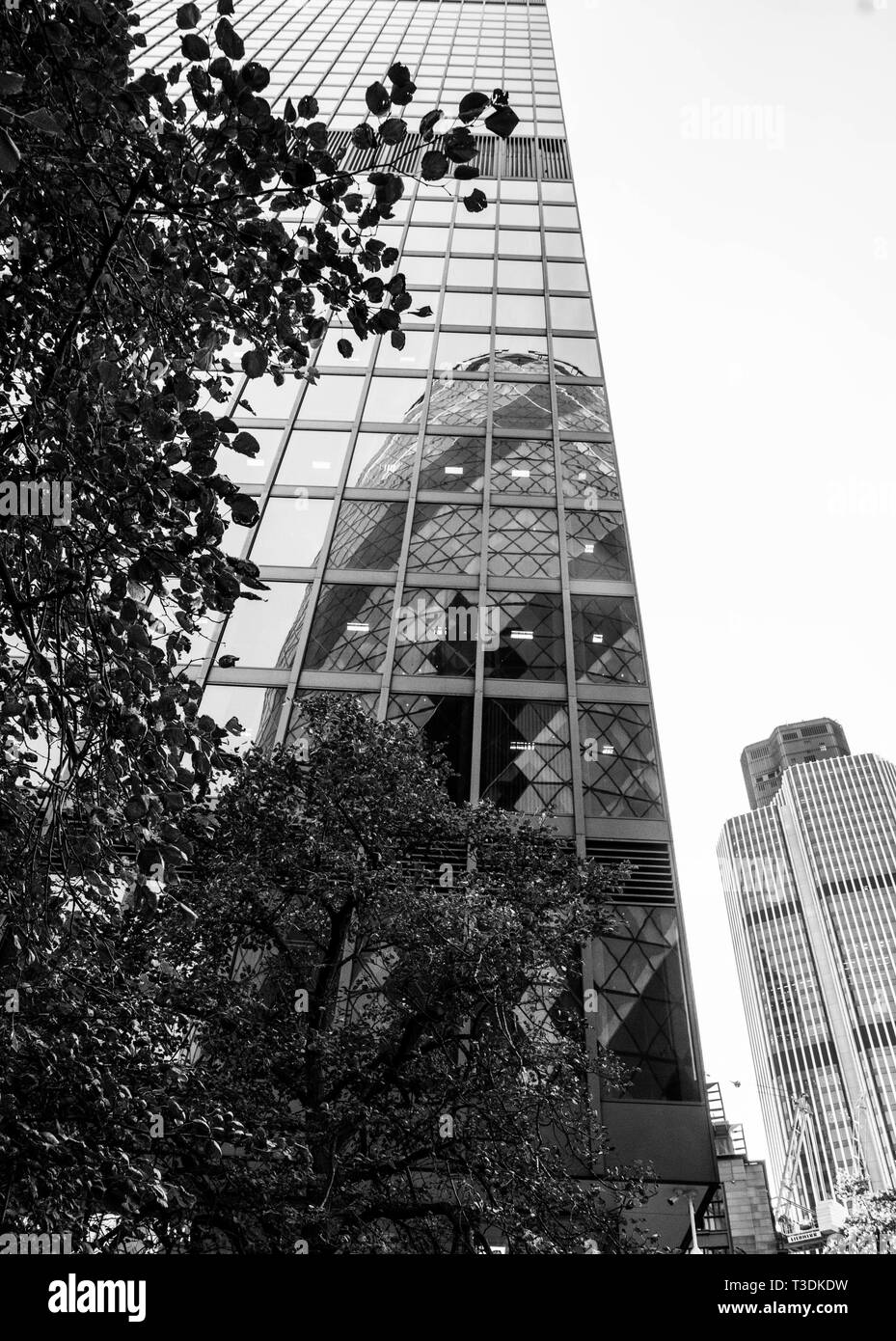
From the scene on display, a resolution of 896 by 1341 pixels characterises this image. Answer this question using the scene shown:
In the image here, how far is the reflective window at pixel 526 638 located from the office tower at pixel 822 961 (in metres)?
135

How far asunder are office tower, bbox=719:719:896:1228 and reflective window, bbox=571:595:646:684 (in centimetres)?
13376

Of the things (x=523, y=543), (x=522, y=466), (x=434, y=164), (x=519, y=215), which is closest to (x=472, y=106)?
(x=434, y=164)

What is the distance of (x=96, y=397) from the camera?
5.42m

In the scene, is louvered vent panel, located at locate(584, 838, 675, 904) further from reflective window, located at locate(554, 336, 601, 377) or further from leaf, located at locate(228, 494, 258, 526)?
reflective window, located at locate(554, 336, 601, 377)

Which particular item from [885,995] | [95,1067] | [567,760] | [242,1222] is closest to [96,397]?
[95,1067]

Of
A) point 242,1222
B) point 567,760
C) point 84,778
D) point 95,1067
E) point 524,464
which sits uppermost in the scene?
point 524,464

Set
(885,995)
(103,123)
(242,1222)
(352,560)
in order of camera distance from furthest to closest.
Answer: (885,995) → (352,560) → (242,1222) → (103,123)

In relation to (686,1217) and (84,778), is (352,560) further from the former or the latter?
(84,778)

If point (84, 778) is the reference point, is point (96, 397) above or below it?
above

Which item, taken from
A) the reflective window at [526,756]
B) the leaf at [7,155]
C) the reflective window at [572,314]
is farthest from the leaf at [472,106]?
the reflective window at [572,314]

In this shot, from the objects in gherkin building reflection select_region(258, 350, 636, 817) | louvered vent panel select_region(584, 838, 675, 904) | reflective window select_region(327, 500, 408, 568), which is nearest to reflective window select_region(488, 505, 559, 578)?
gherkin building reflection select_region(258, 350, 636, 817)

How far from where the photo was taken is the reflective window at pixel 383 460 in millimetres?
28205

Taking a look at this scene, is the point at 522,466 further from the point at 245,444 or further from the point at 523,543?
the point at 245,444
